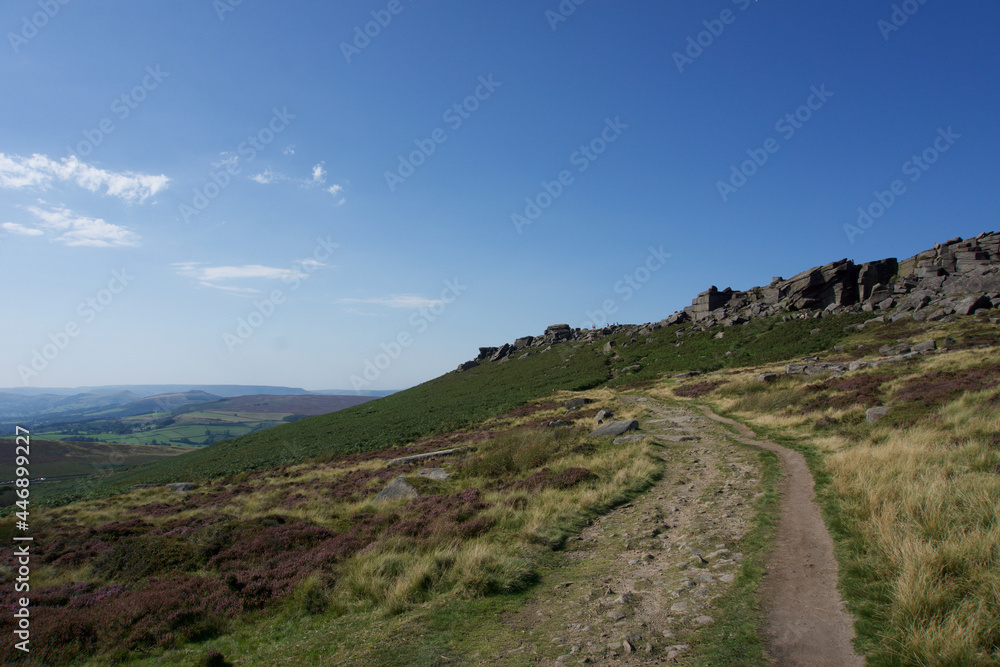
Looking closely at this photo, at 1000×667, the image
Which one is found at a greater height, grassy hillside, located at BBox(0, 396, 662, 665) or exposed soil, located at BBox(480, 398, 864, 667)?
exposed soil, located at BBox(480, 398, 864, 667)

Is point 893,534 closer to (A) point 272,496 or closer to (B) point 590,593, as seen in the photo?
(B) point 590,593

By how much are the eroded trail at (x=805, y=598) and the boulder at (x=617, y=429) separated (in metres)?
12.3

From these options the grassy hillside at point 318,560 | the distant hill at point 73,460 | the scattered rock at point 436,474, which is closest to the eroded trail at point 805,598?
the grassy hillside at point 318,560

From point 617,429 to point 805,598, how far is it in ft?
55.8

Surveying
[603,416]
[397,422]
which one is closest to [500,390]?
[397,422]

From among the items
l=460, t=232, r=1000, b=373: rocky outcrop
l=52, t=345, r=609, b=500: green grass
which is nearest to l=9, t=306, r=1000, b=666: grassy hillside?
l=52, t=345, r=609, b=500: green grass

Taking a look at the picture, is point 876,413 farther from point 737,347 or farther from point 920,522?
point 737,347

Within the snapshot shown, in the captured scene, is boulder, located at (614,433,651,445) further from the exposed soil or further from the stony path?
the exposed soil

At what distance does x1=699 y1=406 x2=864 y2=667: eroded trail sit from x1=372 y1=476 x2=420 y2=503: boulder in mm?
12839

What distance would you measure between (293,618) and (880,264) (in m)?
85.9

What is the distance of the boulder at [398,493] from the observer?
58.6 ft

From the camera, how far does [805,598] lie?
21.7ft

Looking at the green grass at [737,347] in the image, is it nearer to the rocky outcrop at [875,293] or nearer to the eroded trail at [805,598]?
the rocky outcrop at [875,293]

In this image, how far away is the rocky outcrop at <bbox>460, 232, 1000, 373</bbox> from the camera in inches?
2062
